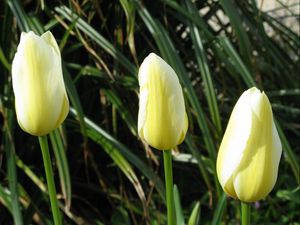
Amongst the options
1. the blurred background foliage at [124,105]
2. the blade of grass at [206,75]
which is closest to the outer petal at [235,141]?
the blurred background foliage at [124,105]

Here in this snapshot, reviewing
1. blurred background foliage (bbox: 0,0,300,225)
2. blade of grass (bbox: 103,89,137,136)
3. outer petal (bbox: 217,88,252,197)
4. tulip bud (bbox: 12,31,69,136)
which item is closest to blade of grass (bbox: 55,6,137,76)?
blurred background foliage (bbox: 0,0,300,225)

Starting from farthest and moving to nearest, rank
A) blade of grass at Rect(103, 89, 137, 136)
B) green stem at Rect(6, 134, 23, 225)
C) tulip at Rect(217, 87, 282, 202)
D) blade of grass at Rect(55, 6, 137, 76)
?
1. blade of grass at Rect(103, 89, 137, 136)
2. blade of grass at Rect(55, 6, 137, 76)
3. green stem at Rect(6, 134, 23, 225)
4. tulip at Rect(217, 87, 282, 202)

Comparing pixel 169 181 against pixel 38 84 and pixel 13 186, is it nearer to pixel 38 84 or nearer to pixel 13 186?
pixel 38 84

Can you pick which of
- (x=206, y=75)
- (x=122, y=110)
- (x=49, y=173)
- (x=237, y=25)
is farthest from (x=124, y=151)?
(x=49, y=173)

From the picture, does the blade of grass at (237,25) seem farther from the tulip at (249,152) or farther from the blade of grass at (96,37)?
the tulip at (249,152)

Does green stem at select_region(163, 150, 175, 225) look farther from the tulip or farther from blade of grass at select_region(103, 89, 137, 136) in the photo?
blade of grass at select_region(103, 89, 137, 136)

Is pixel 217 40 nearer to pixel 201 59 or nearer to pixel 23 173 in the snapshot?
pixel 201 59
